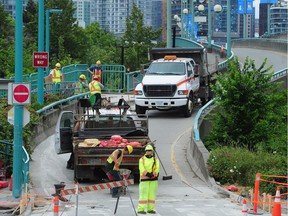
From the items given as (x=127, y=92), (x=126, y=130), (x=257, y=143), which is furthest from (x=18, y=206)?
(x=127, y=92)

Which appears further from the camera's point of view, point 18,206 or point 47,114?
point 47,114

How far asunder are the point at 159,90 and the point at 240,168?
34.2 ft

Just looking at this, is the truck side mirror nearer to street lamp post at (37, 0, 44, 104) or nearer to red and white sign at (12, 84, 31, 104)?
street lamp post at (37, 0, 44, 104)

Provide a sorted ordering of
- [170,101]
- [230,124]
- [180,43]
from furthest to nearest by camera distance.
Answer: [180,43] → [170,101] → [230,124]

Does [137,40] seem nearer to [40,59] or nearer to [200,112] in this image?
[200,112]

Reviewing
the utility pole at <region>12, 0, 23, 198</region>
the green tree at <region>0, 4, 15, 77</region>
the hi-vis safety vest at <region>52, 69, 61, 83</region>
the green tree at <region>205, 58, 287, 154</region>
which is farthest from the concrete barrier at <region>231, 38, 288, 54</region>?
the utility pole at <region>12, 0, 23, 198</region>

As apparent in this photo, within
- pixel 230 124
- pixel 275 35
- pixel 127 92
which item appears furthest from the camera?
pixel 275 35

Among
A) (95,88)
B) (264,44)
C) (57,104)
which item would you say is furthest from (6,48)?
(95,88)

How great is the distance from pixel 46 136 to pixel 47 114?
1113 millimetres

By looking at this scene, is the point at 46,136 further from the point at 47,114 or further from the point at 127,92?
the point at 127,92

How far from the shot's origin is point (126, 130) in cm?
2198

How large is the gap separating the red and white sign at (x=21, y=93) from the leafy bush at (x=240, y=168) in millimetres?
5844

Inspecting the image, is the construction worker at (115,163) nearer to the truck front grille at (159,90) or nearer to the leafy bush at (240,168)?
the leafy bush at (240,168)

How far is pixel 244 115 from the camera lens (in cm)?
2938
